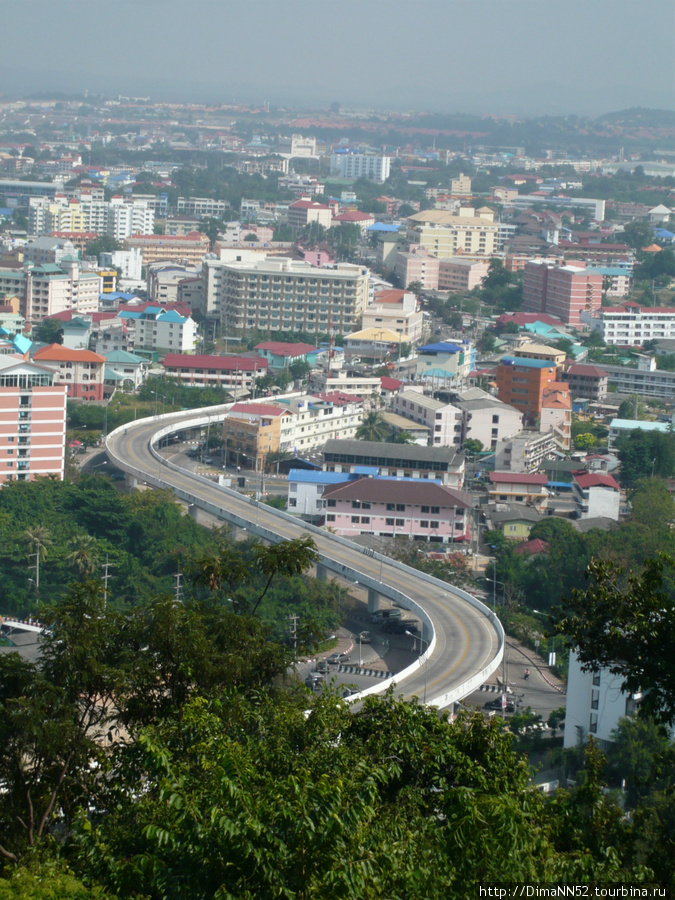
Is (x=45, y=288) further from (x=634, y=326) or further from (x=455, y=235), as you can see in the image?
(x=455, y=235)

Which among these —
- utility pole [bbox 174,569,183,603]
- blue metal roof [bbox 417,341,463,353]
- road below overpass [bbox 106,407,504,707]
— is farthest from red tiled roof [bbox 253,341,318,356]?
utility pole [bbox 174,569,183,603]

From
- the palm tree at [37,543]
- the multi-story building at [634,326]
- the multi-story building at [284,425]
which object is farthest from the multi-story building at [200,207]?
the palm tree at [37,543]

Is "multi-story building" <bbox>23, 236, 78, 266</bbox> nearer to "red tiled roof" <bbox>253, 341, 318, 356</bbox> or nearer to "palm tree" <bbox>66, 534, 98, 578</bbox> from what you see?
"red tiled roof" <bbox>253, 341, 318, 356</bbox>

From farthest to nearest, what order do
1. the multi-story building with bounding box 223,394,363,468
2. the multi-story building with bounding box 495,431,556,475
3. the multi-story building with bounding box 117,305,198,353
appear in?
the multi-story building with bounding box 117,305,198,353, the multi-story building with bounding box 223,394,363,468, the multi-story building with bounding box 495,431,556,475

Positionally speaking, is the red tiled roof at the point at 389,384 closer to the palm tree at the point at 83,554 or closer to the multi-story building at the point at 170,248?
the palm tree at the point at 83,554

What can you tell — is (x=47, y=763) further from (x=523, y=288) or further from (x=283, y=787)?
(x=523, y=288)
